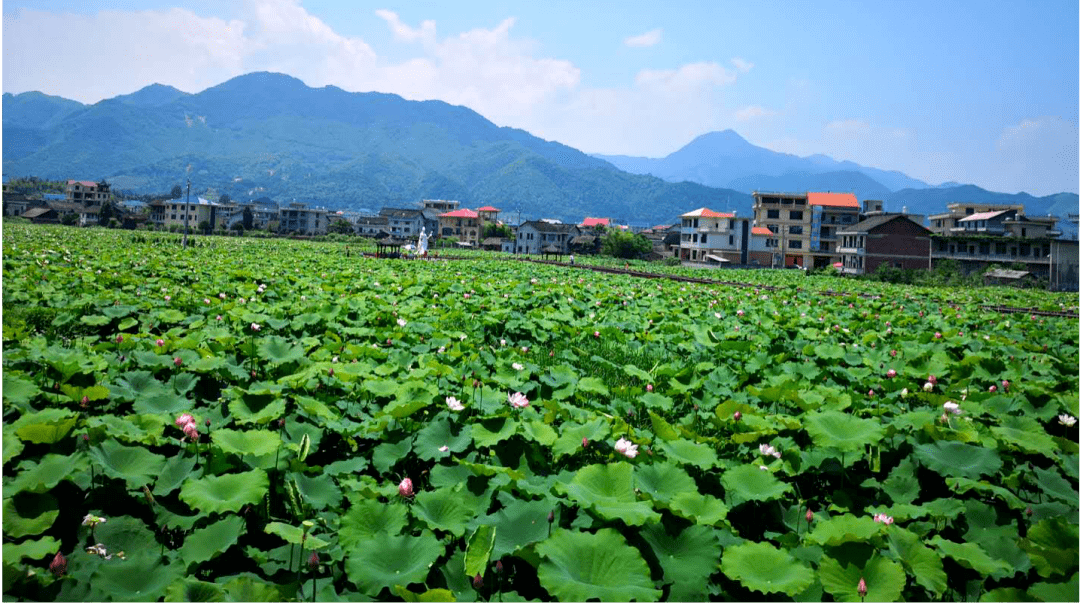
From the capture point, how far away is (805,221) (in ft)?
199

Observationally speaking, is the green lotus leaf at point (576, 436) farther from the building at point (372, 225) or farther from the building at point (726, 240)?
the building at point (372, 225)

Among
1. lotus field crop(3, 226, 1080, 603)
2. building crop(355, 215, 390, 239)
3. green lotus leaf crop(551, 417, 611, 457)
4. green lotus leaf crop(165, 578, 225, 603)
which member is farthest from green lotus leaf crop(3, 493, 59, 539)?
building crop(355, 215, 390, 239)

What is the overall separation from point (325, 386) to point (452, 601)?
6.93 ft

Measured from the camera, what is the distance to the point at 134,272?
9.58 meters

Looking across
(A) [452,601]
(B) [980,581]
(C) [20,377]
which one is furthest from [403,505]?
(C) [20,377]

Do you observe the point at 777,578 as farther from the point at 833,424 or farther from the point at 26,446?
the point at 26,446

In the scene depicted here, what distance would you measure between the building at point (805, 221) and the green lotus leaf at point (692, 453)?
5913 centimetres

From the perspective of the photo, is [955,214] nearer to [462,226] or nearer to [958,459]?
[462,226]

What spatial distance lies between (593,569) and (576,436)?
101cm

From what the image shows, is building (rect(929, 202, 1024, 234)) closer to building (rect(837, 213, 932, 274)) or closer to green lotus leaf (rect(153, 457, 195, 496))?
building (rect(837, 213, 932, 274))

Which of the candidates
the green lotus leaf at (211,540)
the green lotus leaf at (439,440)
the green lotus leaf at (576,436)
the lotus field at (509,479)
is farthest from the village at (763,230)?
the green lotus leaf at (576,436)

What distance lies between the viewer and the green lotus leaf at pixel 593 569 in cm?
156

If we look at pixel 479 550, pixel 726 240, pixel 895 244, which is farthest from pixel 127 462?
pixel 726 240

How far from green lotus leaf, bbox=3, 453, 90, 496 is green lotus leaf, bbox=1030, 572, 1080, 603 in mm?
2945
